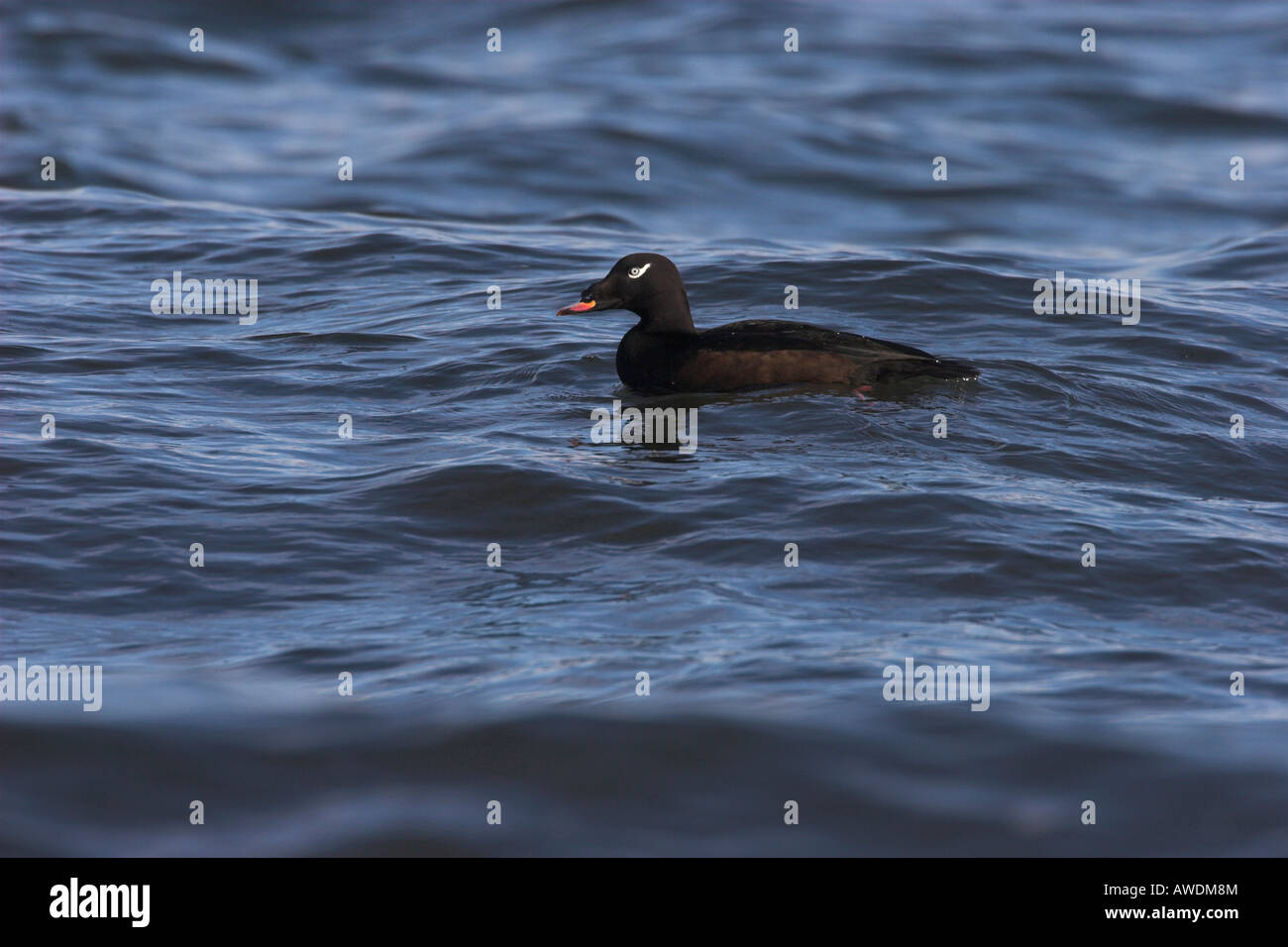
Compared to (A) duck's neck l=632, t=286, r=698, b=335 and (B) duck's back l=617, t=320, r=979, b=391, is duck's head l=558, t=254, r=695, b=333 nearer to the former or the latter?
(A) duck's neck l=632, t=286, r=698, b=335

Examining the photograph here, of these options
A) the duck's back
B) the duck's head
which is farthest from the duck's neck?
the duck's back

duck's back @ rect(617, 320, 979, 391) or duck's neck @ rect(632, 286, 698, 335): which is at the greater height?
duck's neck @ rect(632, 286, 698, 335)

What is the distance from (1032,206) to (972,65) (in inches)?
269

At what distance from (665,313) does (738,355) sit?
827mm

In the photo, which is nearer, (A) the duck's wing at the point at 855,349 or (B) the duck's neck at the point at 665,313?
(A) the duck's wing at the point at 855,349

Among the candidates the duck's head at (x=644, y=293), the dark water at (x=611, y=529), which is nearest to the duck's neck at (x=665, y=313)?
the duck's head at (x=644, y=293)

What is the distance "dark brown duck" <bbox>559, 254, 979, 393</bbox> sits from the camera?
10.2 metres

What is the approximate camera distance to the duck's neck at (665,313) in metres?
10.9

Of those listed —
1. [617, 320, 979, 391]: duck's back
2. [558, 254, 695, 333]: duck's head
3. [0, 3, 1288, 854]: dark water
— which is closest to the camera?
[0, 3, 1288, 854]: dark water

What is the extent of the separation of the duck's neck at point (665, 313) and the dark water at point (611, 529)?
525 millimetres

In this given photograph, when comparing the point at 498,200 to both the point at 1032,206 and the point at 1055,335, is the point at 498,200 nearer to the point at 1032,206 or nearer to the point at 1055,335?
the point at 1032,206

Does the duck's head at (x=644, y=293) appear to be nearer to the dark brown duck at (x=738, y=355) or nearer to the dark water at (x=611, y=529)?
the dark brown duck at (x=738, y=355)

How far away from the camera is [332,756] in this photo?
642cm
